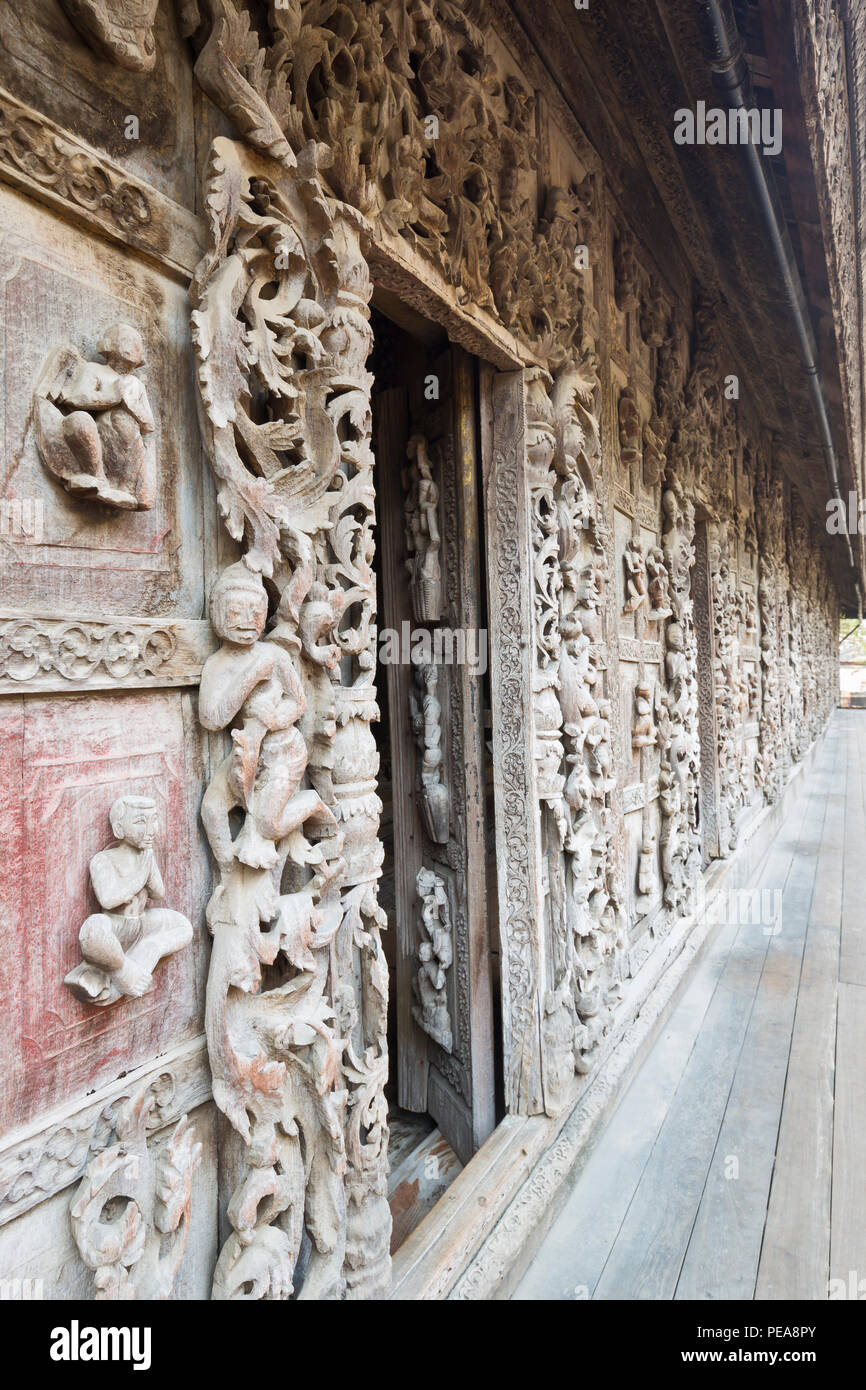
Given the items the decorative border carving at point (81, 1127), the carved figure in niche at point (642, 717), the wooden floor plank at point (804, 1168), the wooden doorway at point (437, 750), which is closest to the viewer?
the decorative border carving at point (81, 1127)

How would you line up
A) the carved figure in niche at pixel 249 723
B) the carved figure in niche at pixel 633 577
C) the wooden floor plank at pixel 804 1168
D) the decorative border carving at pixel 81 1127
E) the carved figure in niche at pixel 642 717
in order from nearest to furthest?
the decorative border carving at pixel 81 1127, the carved figure in niche at pixel 249 723, the wooden floor plank at pixel 804 1168, the carved figure in niche at pixel 633 577, the carved figure in niche at pixel 642 717

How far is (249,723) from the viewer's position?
48.6 inches

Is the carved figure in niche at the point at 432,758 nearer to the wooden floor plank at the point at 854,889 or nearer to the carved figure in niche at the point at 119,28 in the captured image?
the carved figure in niche at the point at 119,28

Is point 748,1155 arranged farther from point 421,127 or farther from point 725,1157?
point 421,127

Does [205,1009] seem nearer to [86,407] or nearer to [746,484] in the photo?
[86,407]

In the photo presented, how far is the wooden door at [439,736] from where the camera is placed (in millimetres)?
2631

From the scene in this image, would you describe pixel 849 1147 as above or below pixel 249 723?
below

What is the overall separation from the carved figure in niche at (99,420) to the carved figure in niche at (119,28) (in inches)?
14.7

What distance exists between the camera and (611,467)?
10.8 feet

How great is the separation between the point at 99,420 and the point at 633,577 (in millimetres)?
2960

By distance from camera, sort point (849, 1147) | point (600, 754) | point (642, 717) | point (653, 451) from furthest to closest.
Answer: point (653, 451), point (642, 717), point (600, 754), point (849, 1147)

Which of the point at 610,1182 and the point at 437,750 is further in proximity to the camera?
the point at 437,750

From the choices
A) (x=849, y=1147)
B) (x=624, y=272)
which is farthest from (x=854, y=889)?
(x=624, y=272)

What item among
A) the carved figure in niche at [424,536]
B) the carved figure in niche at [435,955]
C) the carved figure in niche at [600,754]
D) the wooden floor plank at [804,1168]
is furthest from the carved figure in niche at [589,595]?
the wooden floor plank at [804,1168]
